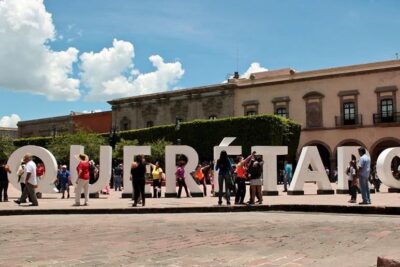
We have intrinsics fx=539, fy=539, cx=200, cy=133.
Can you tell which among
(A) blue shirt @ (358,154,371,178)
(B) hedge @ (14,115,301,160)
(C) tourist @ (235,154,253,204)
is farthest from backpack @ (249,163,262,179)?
(B) hedge @ (14,115,301,160)

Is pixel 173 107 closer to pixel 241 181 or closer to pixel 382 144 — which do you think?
pixel 382 144

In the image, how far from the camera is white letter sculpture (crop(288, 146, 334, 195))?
62.0ft

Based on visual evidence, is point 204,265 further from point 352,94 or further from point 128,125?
point 128,125

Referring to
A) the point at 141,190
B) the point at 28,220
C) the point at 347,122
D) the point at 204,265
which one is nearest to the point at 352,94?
the point at 347,122

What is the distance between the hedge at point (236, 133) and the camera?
38.7m

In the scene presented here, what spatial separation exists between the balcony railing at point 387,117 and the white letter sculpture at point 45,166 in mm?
28903

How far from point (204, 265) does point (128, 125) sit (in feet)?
158

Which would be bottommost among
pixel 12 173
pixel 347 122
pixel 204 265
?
pixel 204 265

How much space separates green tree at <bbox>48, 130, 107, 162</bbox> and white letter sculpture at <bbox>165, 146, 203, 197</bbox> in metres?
23.9

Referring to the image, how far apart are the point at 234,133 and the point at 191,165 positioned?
72.5ft

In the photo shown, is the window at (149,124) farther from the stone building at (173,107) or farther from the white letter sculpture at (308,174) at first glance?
the white letter sculpture at (308,174)

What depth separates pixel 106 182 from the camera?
18234 millimetres

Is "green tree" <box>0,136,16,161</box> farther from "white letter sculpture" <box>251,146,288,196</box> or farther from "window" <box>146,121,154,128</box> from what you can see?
"white letter sculpture" <box>251,146,288,196</box>

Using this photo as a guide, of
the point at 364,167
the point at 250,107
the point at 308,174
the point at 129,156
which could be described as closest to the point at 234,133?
the point at 250,107
